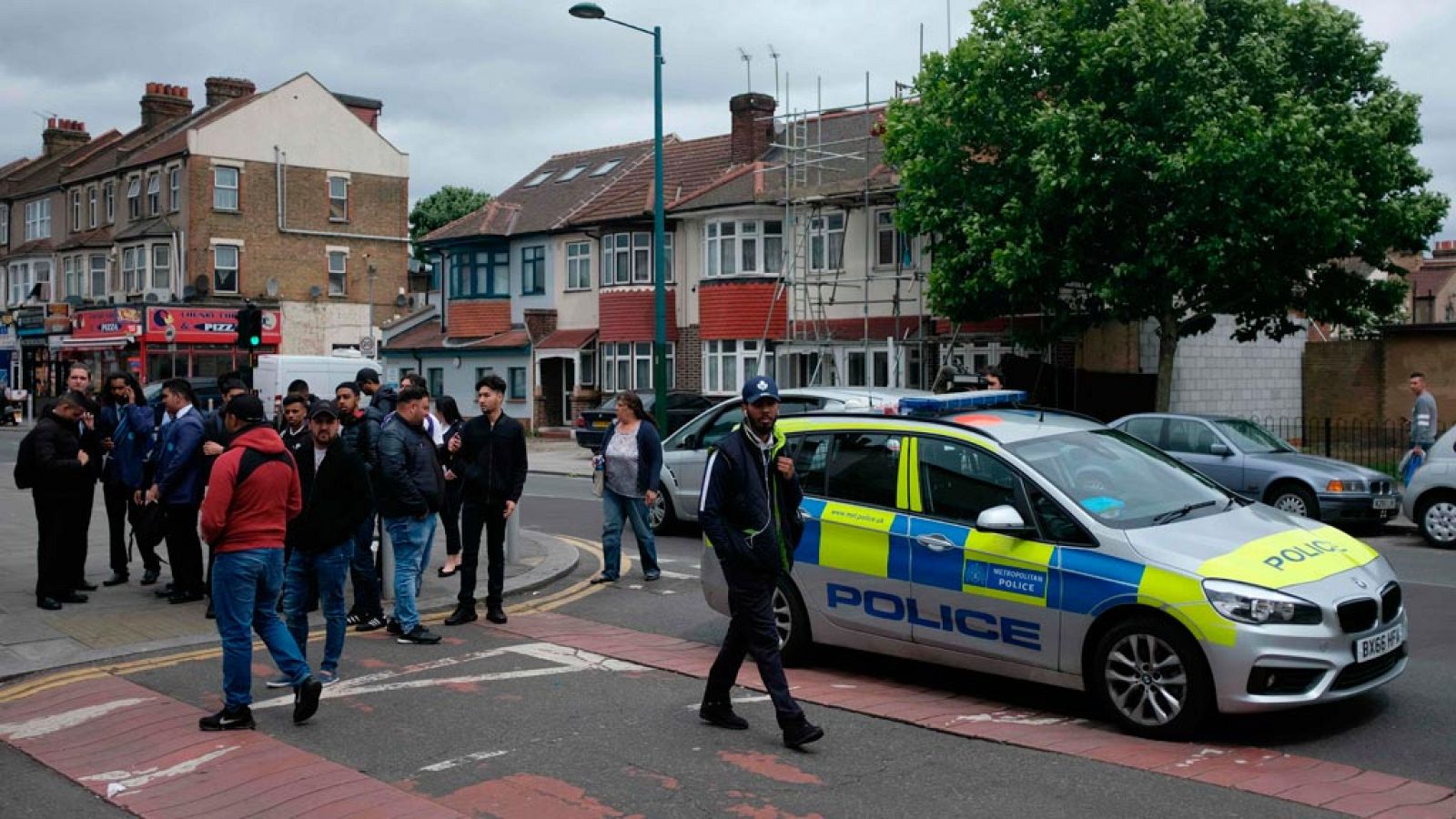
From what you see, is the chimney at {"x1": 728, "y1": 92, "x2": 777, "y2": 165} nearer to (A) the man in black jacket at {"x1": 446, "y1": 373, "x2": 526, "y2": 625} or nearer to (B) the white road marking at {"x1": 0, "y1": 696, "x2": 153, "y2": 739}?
(A) the man in black jacket at {"x1": 446, "y1": 373, "x2": 526, "y2": 625}

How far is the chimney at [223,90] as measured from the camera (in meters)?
55.1

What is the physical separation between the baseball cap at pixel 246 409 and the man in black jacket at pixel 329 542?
0.69m

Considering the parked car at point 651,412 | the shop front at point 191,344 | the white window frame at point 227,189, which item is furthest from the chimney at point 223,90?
the parked car at point 651,412

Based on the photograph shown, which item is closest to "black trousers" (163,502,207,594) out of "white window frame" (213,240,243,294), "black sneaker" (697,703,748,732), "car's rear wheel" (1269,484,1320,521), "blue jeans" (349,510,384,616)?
"blue jeans" (349,510,384,616)

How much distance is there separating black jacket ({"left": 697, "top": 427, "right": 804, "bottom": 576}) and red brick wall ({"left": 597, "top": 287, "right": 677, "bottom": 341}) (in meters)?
30.1

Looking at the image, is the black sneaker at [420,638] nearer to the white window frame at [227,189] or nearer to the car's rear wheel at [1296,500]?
the car's rear wheel at [1296,500]

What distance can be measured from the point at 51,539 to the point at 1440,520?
13.6 m

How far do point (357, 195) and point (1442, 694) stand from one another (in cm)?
5105

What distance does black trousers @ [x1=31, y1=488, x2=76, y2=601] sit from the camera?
1049 centimetres

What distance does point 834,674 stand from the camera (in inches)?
330

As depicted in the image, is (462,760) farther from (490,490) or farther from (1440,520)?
(1440,520)

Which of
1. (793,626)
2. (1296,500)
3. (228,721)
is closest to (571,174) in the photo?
(1296,500)

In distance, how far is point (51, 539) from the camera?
10.5m

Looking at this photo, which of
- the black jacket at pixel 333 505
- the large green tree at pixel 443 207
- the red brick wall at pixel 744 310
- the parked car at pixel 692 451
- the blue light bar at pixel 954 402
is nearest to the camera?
the black jacket at pixel 333 505
